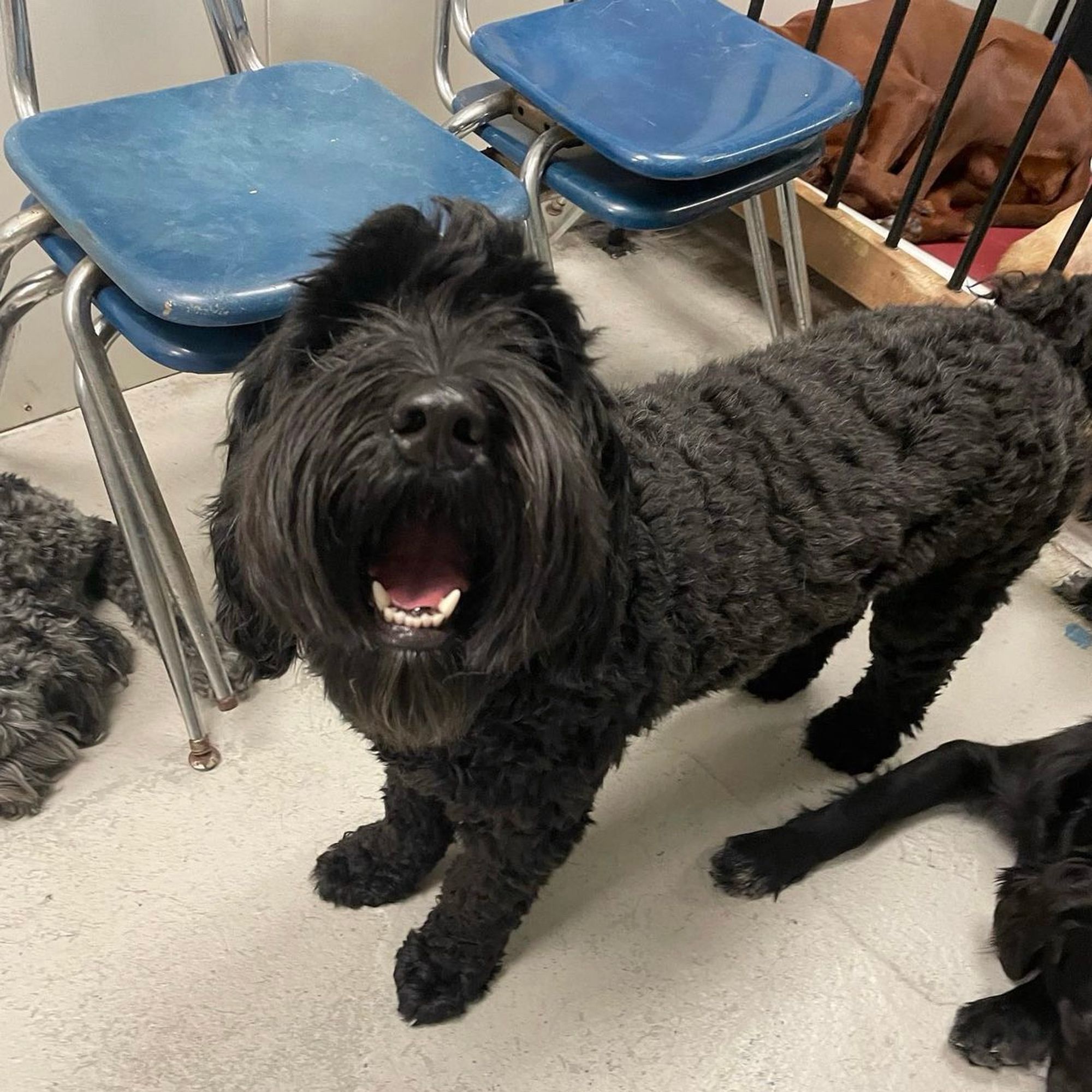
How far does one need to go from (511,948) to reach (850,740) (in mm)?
650

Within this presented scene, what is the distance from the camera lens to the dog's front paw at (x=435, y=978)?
1229mm

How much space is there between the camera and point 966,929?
1.44m

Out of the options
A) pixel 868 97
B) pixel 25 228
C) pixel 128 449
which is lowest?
pixel 128 449

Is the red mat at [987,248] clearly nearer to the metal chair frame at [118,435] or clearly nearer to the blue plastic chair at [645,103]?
the blue plastic chair at [645,103]

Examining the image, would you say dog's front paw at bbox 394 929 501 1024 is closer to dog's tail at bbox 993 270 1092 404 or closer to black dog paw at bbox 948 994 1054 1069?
black dog paw at bbox 948 994 1054 1069

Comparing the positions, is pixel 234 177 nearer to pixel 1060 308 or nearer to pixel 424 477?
pixel 424 477

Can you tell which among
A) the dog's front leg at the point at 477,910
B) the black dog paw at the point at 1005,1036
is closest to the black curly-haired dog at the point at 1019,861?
the black dog paw at the point at 1005,1036

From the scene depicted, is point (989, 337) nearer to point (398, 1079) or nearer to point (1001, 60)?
point (398, 1079)

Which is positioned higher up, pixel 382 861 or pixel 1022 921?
pixel 1022 921

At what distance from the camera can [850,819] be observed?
4.86ft

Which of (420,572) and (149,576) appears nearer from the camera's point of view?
(420,572)

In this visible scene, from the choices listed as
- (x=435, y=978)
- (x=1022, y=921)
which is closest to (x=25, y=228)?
(x=435, y=978)

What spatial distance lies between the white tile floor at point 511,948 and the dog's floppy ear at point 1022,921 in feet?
0.33

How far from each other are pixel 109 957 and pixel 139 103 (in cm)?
118
